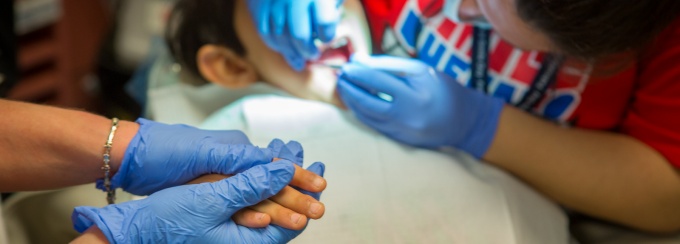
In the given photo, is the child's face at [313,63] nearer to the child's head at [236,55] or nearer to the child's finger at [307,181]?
the child's head at [236,55]

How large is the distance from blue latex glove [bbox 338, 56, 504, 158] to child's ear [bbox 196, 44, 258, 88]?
21 cm

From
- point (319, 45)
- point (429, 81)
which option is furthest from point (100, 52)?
point (429, 81)

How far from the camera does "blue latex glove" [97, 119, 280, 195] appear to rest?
865 millimetres

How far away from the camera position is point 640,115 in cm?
111

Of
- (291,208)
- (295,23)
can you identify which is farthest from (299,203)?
(295,23)

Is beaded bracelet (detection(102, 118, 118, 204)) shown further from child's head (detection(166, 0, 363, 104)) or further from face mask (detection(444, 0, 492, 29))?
face mask (detection(444, 0, 492, 29))

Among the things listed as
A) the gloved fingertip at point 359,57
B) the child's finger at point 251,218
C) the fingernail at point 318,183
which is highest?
the gloved fingertip at point 359,57

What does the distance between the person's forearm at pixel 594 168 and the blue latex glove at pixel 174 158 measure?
18.5 inches

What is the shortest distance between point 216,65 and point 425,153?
0.45 m

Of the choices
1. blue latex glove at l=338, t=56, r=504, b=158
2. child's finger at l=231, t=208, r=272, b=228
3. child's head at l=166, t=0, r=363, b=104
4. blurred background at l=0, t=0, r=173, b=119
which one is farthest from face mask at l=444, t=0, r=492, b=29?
blurred background at l=0, t=0, r=173, b=119

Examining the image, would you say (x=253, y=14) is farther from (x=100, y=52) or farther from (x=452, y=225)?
(x=100, y=52)

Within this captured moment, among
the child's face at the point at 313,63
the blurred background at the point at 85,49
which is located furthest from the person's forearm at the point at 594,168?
the blurred background at the point at 85,49

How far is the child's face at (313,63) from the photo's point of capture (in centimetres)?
122

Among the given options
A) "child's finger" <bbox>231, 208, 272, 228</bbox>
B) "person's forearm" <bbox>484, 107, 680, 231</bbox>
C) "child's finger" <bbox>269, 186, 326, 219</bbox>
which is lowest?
"person's forearm" <bbox>484, 107, 680, 231</bbox>
